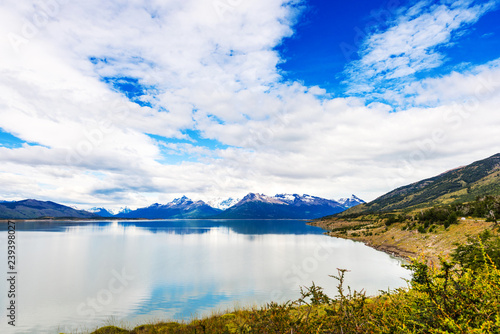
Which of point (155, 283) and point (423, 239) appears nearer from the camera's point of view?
point (155, 283)

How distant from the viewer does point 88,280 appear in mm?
44312

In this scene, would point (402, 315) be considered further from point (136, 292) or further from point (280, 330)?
point (136, 292)

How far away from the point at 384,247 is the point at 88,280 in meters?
76.7

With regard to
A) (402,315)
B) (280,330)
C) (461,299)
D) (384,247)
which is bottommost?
(384,247)

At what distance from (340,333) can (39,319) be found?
34738 millimetres

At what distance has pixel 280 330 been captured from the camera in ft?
23.1

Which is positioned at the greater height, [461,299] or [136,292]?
[461,299]

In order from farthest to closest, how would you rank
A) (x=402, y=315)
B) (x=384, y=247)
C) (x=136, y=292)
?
1. (x=384, y=247)
2. (x=136, y=292)
3. (x=402, y=315)

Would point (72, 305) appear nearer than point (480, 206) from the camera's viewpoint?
Yes

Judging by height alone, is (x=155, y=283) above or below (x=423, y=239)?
below

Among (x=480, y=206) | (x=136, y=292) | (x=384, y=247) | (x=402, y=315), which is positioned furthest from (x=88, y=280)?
(x=480, y=206)

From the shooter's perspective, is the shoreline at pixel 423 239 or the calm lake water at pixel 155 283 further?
the shoreline at pixel 423 239

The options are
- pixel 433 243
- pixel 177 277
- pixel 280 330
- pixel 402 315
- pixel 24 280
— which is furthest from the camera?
pixel 433 243

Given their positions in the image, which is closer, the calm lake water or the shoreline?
the calm lake water
